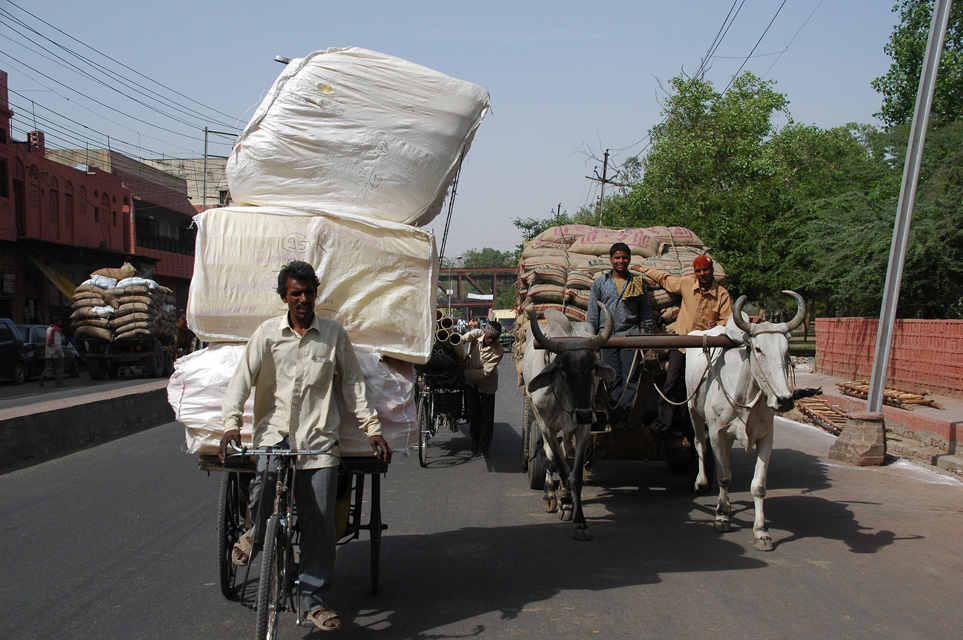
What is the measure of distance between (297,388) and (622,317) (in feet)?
13.2

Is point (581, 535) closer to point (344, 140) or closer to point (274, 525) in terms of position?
point (274, 525)

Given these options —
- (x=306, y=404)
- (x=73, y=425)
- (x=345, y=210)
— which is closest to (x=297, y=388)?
(x=306, y=404)

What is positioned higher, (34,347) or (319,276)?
(319,276)

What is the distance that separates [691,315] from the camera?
7.75m

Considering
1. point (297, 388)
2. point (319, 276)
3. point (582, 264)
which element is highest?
Answer: point (582, 264)

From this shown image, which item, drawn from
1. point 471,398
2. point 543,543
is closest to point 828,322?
point 471,398

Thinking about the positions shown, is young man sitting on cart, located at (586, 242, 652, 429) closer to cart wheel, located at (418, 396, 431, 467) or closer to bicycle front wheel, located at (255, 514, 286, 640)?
cart wheel, located at (418, 396, 431, 467)

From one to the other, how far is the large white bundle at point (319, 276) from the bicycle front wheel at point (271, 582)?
143cm

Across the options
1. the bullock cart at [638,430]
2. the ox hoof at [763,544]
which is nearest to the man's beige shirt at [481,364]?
the bullock cart at [638,430]

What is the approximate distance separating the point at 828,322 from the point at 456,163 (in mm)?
19153

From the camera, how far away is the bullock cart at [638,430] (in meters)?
6.59

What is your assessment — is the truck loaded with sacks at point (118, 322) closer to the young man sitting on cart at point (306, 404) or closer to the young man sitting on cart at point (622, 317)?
the young man sitting on cart at point (622, 317)

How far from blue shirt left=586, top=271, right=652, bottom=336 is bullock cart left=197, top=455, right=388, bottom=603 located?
319 cm

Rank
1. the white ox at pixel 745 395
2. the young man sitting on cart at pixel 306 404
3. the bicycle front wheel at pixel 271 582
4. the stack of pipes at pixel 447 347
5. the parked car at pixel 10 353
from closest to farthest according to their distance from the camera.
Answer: the bicycle front wheel at pixel 271 582, the young man sitting on cart at pixel 306 404, the white ox at pixel 745 395, the stack of pipes at pixel 447 347, the parked car at pixel 10 353
